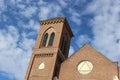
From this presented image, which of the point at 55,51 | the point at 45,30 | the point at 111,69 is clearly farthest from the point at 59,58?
the point at 111,69

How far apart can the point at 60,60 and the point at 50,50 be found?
2209 mm

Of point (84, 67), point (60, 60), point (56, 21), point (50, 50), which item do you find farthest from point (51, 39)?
point (84, 67)

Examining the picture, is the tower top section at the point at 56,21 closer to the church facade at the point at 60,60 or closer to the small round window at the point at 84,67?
the church facade at the point at 60,60

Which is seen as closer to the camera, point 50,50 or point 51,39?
point 50,50

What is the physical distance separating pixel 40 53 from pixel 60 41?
12.0ft

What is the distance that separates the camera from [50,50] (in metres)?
30.8

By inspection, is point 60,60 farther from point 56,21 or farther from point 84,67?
point 56,21

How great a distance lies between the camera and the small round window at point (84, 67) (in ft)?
88.3

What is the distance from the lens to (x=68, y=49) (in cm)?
3634

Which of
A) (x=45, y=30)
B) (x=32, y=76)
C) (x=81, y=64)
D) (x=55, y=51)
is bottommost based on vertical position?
(x=32, y=76)

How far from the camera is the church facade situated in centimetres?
2625

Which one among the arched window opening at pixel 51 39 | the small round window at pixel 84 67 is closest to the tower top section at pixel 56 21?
the arched window opening at pixel 51 39

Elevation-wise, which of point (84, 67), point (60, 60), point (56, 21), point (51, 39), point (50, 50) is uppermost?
point (56, 21)

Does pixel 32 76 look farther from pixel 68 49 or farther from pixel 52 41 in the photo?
pixel 68 49
